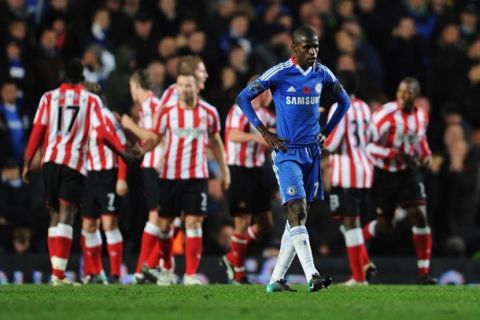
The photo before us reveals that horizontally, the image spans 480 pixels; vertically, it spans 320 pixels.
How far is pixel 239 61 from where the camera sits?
1909cm

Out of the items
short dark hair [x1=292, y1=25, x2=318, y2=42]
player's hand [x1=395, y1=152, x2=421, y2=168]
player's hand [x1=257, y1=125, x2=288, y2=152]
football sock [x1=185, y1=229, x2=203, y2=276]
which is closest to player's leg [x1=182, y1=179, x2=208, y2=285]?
football sock [x1=185, y1=229, x2=203, y2=276]

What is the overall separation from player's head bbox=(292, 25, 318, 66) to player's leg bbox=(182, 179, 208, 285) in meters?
3.25

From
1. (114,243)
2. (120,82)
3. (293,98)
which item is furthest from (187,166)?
(120,82)

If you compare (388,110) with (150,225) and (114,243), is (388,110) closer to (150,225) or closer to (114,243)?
(150,225)

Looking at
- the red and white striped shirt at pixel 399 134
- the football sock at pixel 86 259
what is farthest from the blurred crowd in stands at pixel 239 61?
the red and white striped shirt at pixel 399 134

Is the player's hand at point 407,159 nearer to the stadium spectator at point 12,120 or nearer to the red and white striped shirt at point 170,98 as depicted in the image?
the red and white striped shirt at point 170,98

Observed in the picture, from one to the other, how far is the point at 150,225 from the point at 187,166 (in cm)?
92

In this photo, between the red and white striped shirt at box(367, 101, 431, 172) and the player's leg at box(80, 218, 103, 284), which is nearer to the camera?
the player's leg at box(80, 218, 103, 284)

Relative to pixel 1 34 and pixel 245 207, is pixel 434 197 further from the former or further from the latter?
pixel 1 34

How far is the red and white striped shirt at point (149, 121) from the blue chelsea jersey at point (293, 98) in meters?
3.64

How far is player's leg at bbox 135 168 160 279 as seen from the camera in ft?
47.5

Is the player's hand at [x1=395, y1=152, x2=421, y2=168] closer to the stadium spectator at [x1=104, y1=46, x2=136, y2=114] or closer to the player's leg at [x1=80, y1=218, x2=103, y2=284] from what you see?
the player's leg at [x1=80, y1=218, x2=103, y2=284]

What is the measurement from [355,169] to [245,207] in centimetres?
150

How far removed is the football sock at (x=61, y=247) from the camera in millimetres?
13609
